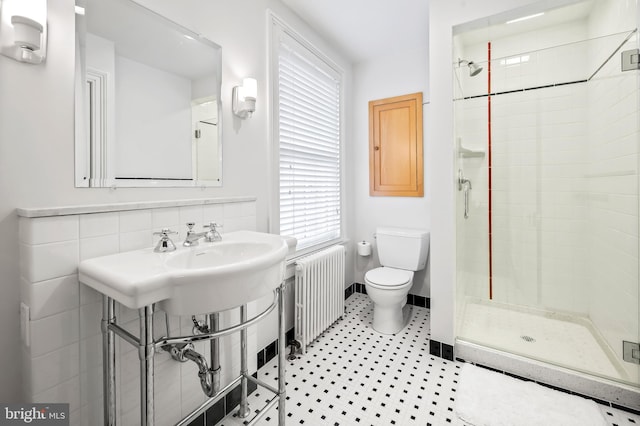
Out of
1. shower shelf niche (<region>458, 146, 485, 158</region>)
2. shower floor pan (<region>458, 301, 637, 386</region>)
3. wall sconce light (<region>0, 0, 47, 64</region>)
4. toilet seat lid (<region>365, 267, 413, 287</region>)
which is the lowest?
shower floor pan (<region>458, 301, 637, 386</region>)

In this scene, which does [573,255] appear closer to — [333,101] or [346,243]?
[346,243]

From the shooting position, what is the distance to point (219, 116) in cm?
A: 157

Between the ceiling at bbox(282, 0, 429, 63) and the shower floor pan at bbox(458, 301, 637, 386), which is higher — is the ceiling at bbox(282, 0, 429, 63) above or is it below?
above

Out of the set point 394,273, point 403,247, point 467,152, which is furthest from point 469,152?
point 394,273

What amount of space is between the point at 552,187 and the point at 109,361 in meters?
2.83

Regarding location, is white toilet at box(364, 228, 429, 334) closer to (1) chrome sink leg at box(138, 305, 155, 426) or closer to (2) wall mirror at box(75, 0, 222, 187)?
(2) wall mirror at box(75, 0, 222, 187)

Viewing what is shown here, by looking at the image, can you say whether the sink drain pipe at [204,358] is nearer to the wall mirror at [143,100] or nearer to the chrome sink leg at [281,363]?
the chrome sink leg at [281,363]

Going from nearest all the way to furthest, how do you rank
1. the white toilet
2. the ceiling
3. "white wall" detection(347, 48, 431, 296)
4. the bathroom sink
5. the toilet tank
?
the bathroom sink
the ceiling
the white toilet
the toilet tank
"white wall" detection(347, 48, 431, 296)

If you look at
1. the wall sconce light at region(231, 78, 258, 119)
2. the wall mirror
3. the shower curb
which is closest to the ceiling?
the wall sconce light at region(231, 78, 258, 119)

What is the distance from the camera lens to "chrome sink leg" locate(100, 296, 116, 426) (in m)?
1.04

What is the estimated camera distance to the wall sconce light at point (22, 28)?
86 centimetres

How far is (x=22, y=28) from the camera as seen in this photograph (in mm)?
869

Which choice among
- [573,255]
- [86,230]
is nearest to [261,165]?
[86,230]

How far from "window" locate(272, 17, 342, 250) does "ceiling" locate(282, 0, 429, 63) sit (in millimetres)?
191
